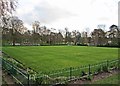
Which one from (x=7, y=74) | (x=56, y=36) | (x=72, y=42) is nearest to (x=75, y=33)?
(x=72, y=42)

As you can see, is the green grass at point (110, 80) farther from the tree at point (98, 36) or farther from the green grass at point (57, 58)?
the tree at point (98, 36)

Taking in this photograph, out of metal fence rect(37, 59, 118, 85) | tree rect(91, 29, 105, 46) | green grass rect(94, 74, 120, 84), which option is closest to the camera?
metal fence rect(37, 59, 118, 85)

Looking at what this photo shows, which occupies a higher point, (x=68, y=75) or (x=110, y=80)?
(x=68, y=75)

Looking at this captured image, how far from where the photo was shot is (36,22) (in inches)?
3701

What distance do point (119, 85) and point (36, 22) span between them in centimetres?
8351

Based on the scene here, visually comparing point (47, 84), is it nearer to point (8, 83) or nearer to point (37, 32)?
point (8, 83)

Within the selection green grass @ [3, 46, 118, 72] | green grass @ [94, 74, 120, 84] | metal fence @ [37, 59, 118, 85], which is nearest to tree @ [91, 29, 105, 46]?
green grass @ [3, 46, 118, 72]

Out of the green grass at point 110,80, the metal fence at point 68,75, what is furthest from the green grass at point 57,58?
the green grass at point 110,80

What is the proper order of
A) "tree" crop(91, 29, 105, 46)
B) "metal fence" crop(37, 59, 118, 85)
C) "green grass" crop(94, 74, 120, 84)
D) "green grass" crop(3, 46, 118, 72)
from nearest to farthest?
1. "metal fence" crop(37, 59, 118, 85)
2. "green grass" crop(94, 74, 120, 84)
3. "green grass" crop(3, 46, 118, 72)
4. "tree" crop(91, 29, 105, 46)

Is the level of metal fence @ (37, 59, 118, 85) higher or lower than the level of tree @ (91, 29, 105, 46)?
lower

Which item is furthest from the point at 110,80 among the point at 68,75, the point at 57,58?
the point at 57,58

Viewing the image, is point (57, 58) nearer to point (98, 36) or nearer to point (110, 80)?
point (110, 80)

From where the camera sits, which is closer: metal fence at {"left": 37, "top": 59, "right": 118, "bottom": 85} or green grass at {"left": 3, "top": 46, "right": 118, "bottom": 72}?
metal fence at {"left": 37, "top": 59, "right": 118, "bottom": 85}

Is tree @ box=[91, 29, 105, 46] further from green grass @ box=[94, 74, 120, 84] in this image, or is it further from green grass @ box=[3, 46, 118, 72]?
green grass @ box=[94, 74, 120, 84]
